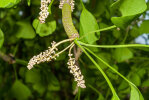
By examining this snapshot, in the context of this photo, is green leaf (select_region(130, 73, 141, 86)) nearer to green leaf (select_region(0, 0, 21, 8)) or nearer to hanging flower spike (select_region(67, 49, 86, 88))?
hanging flower spike (select_region(67, 49, 86, 88))

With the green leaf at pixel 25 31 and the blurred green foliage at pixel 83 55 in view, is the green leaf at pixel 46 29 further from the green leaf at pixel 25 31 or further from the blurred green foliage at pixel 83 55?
the green leaf at pixel 25 31

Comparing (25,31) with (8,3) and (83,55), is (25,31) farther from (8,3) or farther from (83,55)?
(8,3)

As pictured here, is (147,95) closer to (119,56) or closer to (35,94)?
(119,56)

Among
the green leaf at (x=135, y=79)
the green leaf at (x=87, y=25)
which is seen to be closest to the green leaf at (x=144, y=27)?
the green leaf at (x=135, y=79)

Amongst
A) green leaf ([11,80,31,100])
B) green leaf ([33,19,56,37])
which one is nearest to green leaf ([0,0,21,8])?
green leaf ([33,19,56,37])

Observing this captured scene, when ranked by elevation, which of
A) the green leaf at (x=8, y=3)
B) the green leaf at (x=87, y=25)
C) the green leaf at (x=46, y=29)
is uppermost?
the green leaf at (x=8, y=3)

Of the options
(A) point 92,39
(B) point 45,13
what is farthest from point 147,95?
(B) point 45,13

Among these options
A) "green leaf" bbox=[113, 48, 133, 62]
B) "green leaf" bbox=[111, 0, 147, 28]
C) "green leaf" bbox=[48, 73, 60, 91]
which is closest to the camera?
"green leaf" bbox=[111, 0, 147, 28]

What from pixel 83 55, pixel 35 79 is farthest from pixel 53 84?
pixel 83 55
